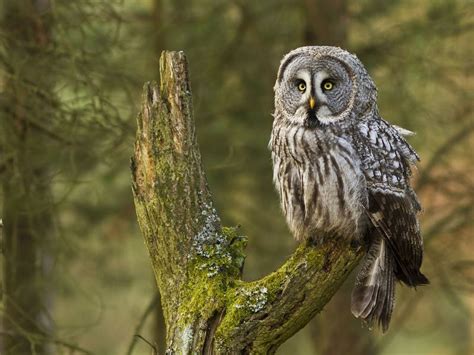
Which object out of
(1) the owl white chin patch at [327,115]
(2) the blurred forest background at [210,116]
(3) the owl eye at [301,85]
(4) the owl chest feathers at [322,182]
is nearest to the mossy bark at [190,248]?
(4) the owl chest feathers at [322,182]

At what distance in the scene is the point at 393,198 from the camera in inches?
169

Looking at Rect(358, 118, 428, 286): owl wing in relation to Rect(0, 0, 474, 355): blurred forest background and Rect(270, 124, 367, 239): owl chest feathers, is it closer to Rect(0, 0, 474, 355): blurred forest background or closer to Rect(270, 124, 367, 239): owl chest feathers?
Rect(270, 124, 367, 239): owl chest feathers

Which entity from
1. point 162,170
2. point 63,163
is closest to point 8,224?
point 63,163

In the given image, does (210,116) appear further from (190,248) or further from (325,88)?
(190,248)

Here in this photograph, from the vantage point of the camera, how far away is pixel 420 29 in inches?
294

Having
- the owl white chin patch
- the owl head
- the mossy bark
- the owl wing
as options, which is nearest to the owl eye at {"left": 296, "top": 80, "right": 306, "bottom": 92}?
the owl head

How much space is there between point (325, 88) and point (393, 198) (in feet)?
2.18

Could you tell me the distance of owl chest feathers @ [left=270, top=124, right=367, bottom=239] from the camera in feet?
14.0

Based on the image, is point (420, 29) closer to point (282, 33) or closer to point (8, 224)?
point (282, 33)

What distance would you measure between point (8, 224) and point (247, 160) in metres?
2.63

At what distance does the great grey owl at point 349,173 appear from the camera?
14.0ft

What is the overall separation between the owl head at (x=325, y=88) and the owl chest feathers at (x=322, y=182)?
10cm

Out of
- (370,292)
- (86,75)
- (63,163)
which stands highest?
(86,75)

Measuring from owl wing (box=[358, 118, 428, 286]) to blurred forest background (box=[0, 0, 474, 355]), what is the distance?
1.94 m
